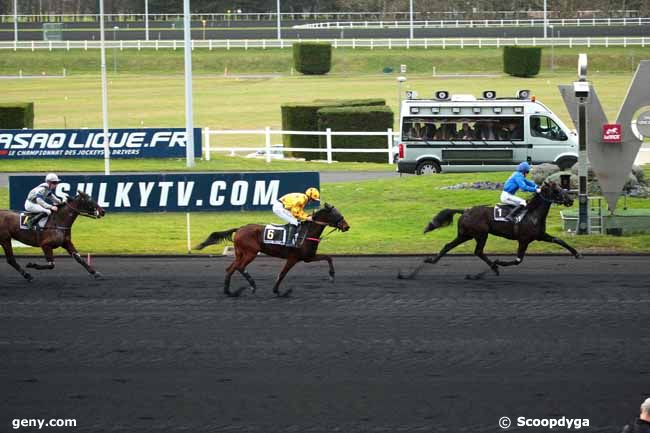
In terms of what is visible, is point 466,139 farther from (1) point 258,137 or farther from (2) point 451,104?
(1) point 258,137

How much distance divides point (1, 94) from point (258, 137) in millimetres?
21260

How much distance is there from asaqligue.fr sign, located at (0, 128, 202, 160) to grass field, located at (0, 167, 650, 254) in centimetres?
739

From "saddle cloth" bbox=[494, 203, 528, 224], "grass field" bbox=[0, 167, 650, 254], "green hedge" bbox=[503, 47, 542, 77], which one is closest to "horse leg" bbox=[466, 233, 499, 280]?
"saddle cloth" bbox=[494, 203, 528, 224]

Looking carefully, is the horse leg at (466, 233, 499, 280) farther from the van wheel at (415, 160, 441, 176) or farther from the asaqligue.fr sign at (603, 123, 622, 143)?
the van wheel at (415, 160, 441, 176)

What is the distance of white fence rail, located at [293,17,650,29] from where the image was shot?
92056 mm

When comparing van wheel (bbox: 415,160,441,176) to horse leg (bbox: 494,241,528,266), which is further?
van wheel (bbox: 415,160,441,176)

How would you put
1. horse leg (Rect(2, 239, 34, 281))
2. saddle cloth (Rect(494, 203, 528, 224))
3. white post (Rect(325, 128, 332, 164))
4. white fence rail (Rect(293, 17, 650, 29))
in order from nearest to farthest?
saddle cloth (Rect(494, 203, 528, 224)) → horse leg (Rect(2, 239, 34, 281)) → white post (Rect(325, 128, 332, 164)) → white fence rail (Rect(293, 17, 650, 29))

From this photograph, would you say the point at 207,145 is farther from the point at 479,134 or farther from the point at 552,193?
the point at 552,193

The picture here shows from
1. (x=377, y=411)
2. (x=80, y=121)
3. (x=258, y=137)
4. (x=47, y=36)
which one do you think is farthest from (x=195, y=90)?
(x=377, y=411)

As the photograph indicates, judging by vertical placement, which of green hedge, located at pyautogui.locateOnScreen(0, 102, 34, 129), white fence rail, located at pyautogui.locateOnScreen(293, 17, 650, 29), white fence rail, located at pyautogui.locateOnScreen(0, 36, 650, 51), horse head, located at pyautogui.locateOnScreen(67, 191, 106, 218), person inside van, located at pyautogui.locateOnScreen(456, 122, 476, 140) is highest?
white fence rail, located at pyautogui.locateOnScreen(293, 17, 650, 29)

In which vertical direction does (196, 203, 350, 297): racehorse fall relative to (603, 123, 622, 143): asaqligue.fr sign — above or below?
below

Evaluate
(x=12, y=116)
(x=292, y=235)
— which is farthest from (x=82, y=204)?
(x=12, y=116)

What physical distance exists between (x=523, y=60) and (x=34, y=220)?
188 feet

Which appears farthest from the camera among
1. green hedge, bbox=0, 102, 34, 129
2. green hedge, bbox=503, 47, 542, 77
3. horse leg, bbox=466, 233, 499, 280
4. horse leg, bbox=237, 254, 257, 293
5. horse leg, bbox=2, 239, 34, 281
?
green hedge, bbox=503, 47, 542, 77
